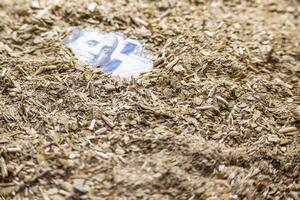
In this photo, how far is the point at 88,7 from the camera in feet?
7.16

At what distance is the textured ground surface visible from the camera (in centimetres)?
154

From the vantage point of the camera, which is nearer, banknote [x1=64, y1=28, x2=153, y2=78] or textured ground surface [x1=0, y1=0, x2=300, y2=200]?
textured ground surface [x1=0, y1=0, x2=300, y2=200]

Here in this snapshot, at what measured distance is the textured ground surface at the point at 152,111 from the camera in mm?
1542

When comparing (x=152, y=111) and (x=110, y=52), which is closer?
(x=152, y=111)

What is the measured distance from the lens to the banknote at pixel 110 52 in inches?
76.2

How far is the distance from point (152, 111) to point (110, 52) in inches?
16.6

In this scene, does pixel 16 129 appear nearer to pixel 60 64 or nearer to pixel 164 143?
pixel 60 64

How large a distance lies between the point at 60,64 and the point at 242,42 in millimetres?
801

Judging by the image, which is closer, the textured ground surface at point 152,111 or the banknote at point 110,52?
the textured ground surface at point 152,111

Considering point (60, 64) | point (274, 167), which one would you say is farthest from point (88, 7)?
point (274, 167)

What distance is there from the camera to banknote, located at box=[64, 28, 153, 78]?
6.35ft

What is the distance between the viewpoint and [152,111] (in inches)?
67.6

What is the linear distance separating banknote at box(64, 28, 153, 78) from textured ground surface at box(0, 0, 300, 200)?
0.04 m

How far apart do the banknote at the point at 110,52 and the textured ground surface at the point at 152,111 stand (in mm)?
44
